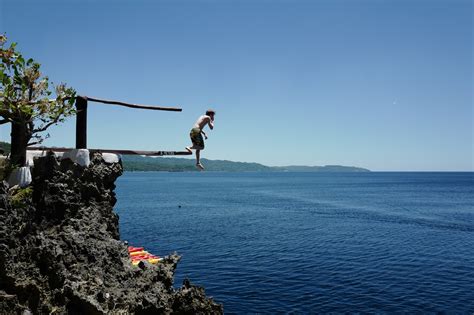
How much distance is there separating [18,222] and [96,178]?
364cm

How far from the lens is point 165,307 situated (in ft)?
50.4

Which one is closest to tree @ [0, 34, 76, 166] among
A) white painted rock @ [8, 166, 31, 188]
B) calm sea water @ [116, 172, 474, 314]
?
white painted rock @ [8, 166, 31, 188]

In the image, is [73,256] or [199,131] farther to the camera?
[199,131]

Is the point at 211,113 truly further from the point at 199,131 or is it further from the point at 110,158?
the point at 110,158

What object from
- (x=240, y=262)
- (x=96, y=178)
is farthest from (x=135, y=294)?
(x=240, y=262)

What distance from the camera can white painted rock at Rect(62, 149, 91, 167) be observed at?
14.8 m

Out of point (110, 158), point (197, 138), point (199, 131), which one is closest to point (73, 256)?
point (110, 158)

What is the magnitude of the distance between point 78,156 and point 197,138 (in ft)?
15.5

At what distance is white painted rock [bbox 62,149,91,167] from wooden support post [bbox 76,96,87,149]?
22 centimetres

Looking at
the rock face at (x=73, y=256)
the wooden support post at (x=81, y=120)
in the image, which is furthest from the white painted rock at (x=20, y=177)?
the wooden support post at (x=81, y=120)

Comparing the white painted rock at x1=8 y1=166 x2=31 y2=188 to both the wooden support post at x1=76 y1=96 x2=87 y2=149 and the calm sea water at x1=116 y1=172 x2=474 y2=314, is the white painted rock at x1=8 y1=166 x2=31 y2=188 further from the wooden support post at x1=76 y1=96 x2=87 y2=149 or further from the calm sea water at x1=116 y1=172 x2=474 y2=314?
the calm sea water at x1=116 y1=172 x2=474 y2=314

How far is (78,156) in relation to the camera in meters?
14.9

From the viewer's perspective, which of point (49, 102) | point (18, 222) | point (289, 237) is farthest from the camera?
point (289, 237)

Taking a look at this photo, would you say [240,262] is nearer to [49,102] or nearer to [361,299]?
[361,299]
